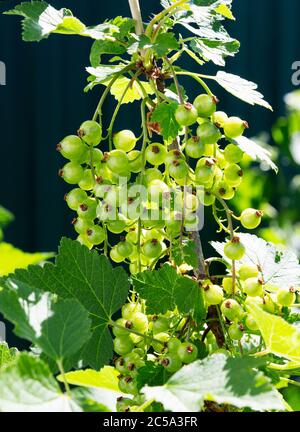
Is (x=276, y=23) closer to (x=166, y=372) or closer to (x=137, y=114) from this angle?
(x=137, y=114)

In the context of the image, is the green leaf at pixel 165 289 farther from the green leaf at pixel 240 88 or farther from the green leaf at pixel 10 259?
the green leaf at pixel 10 259

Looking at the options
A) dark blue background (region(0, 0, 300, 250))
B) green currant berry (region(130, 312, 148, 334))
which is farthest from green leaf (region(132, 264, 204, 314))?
dark blue background (region(0, 0, 300, 250))

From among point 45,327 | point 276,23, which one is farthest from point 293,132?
point 45,327

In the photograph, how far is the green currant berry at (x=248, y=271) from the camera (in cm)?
53

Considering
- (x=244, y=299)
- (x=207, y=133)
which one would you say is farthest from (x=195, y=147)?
(x=244, y=299)

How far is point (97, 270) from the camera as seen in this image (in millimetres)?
517

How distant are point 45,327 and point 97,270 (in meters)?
0.12

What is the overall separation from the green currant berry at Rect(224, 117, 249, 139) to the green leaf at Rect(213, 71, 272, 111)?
0.02 meters

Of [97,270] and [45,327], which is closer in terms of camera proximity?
[45,327]

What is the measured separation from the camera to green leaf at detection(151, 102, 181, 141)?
496 mm

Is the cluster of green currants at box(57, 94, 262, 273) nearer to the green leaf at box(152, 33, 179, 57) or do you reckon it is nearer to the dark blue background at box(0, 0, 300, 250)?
the green leaf at box(152, 33, 179, 57)

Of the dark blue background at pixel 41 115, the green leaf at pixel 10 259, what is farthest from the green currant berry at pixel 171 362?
the dark blue background at pixel 41 115

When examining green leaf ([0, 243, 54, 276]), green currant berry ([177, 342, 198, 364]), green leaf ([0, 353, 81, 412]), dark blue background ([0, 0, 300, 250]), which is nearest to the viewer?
green leaf ([0, 353, 81, 412])
